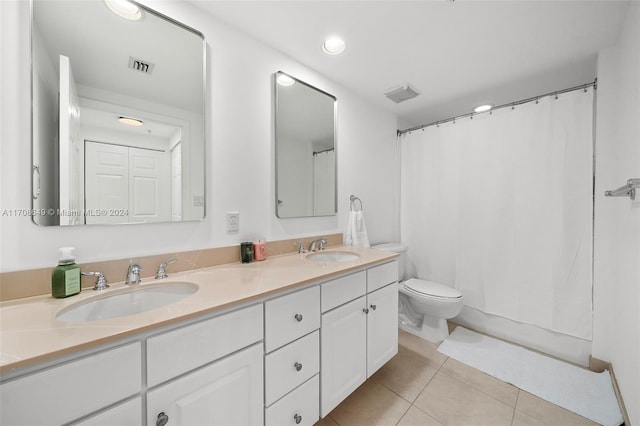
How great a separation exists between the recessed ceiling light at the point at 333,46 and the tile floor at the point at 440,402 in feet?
7.23

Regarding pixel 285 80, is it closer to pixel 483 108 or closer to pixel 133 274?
pixel 133 274

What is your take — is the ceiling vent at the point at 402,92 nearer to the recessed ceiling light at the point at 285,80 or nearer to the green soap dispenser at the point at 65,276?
the recessed ceiling light at the point at 285,80

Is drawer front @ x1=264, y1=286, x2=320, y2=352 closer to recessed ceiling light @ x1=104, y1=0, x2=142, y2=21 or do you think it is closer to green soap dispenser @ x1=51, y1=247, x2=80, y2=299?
green soap dispenser @ x1=51, y1=247, x2=80, y2=299

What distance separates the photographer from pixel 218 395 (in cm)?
82

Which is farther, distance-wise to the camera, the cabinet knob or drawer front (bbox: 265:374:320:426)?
drawer front (bbox: 265:374:320:426)

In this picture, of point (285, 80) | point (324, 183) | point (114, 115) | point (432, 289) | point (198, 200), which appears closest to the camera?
point (114, 115)

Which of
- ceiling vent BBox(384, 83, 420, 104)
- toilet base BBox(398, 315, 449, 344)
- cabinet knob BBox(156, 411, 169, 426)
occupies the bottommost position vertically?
toilet base BBox(398, 315, 449, 344)

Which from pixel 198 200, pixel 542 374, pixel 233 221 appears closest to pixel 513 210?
pixel 542 374

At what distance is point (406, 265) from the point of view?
2.58m

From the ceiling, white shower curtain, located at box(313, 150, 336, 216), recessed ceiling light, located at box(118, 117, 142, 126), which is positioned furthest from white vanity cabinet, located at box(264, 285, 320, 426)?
the ceiling

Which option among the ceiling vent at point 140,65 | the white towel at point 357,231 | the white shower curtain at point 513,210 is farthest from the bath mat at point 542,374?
the ceiling vent at point 140,65

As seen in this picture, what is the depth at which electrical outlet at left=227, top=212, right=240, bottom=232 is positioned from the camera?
4.49ft

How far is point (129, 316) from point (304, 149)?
4.51 ft

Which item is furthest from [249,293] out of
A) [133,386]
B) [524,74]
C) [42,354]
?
[524,74]
